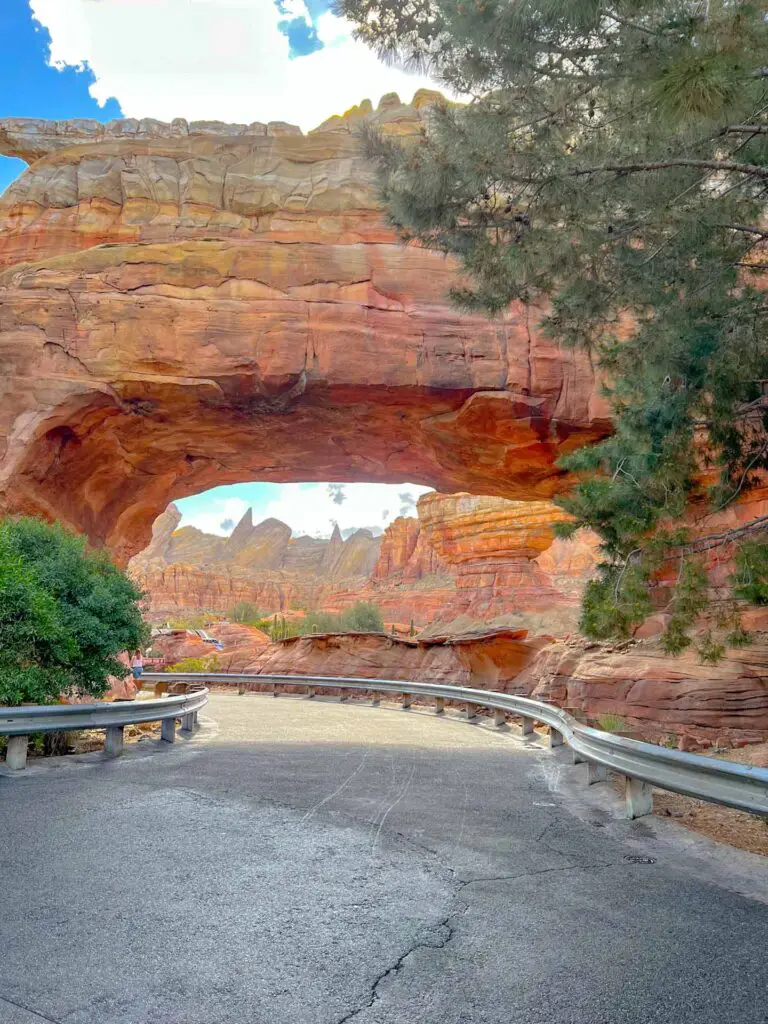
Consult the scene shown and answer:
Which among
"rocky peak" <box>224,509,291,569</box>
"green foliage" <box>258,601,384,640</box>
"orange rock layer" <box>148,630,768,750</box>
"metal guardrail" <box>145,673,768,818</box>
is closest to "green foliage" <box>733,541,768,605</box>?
"metal guardrail" <box>145,673,768,818</box>

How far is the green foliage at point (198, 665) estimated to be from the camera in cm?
3195

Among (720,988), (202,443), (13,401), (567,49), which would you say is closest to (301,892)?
→ (720,988)

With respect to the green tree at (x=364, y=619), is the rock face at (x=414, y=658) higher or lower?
lower

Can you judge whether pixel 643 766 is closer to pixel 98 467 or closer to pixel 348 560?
pixel 98 467

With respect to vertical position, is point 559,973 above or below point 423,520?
below

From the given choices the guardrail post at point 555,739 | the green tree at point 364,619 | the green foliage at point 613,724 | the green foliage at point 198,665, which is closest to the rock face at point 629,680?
the green foliage at point 613,724

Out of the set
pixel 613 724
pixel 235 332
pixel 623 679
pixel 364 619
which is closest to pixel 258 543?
pixel 364 619

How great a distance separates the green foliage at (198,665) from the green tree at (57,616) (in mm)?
21896

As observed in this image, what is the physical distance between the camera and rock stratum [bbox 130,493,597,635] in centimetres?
4866

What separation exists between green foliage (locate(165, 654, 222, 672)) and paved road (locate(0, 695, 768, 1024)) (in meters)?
26.1

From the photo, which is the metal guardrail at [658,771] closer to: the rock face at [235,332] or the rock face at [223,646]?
the rock face at [235,332]

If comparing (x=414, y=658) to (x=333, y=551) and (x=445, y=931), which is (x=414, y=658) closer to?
(x=445, y=931)

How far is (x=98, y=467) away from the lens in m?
21.4

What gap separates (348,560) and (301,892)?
450ft
